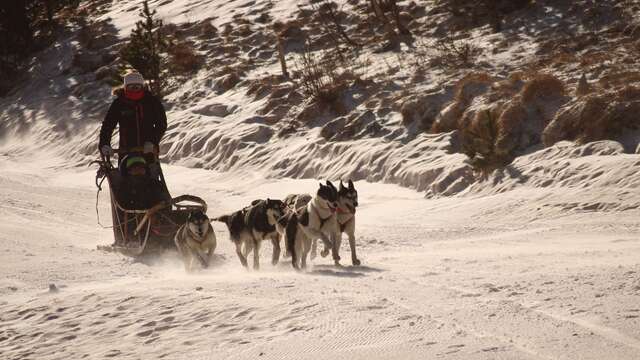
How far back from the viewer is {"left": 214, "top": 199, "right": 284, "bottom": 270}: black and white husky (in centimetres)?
1065

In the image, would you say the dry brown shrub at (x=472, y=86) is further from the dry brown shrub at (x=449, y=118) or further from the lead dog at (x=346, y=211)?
the lead dog at (x=346, y=211)

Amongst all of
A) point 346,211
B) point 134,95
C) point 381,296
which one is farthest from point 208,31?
point 381,296

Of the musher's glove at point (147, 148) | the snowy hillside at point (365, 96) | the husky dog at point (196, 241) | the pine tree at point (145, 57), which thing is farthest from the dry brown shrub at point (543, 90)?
the pine tree at point (145, 57)

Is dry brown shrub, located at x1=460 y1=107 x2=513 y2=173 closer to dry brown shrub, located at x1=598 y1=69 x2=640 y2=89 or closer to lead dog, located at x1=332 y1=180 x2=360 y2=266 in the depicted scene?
dry brown shrub, located at x1=598 y1=69 x2=640 y2=89

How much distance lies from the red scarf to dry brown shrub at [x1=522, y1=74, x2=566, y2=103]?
7.46 metres

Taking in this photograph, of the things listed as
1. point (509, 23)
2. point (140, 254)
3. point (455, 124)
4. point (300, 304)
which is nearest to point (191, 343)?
point (300, 304)

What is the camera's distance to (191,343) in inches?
266

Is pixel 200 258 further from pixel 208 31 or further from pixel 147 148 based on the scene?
pixel 208 31

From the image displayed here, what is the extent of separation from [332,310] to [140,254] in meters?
4.90

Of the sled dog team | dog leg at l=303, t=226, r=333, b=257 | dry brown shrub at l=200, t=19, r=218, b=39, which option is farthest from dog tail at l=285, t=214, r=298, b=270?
dry brown shrub at l=200, t=19, r=218, b=39

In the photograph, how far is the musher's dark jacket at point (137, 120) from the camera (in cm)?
1192

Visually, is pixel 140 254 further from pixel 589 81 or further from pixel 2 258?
pixel 589 81

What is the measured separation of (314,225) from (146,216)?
7.79ft

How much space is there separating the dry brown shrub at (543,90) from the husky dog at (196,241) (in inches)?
310
